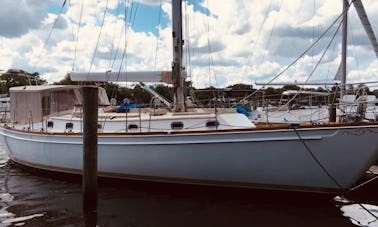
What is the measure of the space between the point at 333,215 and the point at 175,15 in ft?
23.8

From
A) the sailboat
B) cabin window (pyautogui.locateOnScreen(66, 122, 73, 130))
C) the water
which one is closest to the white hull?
the sailboat

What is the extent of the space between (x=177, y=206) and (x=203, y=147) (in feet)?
5.20

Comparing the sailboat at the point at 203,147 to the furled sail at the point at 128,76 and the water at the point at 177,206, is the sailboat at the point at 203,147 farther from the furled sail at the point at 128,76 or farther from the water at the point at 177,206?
the water at the point at 177,206

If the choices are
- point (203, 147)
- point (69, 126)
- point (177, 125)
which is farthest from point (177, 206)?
point (69, 126)

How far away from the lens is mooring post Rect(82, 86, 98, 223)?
9594mm

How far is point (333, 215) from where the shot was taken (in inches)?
387

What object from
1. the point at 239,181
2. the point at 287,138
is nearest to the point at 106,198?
the point at 239,181

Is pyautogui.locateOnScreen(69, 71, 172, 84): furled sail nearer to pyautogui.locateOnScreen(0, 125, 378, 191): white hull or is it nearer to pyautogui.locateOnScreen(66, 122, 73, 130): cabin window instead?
pyautogui.locateOnScreen(66, 122, 73, 130): cabin window

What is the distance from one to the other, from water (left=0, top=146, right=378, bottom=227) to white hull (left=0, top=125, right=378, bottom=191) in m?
0.43

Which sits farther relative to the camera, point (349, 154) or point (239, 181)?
point (239, 181)

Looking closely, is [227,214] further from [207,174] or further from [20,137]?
[20,137]

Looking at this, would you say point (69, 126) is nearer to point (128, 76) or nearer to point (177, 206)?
point (128, 76)

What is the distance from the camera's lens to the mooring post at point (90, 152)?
959 centimetres

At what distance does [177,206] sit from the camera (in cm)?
1053
